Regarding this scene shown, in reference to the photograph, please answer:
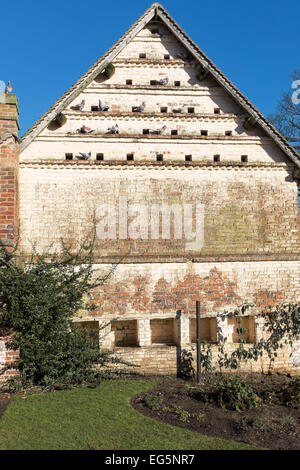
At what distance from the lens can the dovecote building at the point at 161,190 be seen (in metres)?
11.1

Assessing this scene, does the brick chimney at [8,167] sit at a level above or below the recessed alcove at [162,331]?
above

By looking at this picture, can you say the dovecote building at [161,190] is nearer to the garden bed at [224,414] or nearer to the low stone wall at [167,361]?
the low stone wall at [167,361]

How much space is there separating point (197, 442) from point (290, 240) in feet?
24.8

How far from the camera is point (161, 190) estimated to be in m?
12.0

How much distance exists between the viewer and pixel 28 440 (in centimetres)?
622

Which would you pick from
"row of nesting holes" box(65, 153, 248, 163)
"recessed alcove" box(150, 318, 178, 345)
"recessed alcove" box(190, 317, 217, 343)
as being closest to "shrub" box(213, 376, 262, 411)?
"recessed alcove" box(190, 317, 217, 343)

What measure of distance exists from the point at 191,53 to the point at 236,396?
34.7ft

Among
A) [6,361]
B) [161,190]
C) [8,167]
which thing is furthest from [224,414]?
[8,167]

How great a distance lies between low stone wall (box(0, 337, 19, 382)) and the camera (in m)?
9.10

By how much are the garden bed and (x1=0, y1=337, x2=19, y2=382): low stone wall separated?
2.98 meters
